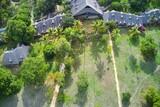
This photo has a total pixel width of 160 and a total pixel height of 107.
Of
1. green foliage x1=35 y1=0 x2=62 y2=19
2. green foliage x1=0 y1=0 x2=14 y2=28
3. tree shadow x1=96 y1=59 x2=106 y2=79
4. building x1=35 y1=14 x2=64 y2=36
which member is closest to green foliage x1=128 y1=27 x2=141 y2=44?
tree shadow x1=96 y1=59 x2=106 y2=79

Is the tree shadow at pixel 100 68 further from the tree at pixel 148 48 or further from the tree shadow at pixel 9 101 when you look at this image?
the tree shadow at pixel 9 101

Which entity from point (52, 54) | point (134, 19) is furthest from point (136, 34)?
point (52, 54)

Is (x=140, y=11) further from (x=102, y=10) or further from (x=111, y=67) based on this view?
(x=111, y=67)

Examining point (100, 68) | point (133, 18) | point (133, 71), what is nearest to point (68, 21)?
point (100, 68)

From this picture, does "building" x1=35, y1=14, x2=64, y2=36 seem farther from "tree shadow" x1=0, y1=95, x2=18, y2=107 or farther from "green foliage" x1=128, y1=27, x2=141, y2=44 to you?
"tree shadow" x1=0, y1=95, x2=18, y2=107

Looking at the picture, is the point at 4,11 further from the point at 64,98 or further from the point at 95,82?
the point at 95,82

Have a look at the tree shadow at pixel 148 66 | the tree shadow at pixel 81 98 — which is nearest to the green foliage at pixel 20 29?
the tree shadow at pixel 81 98
